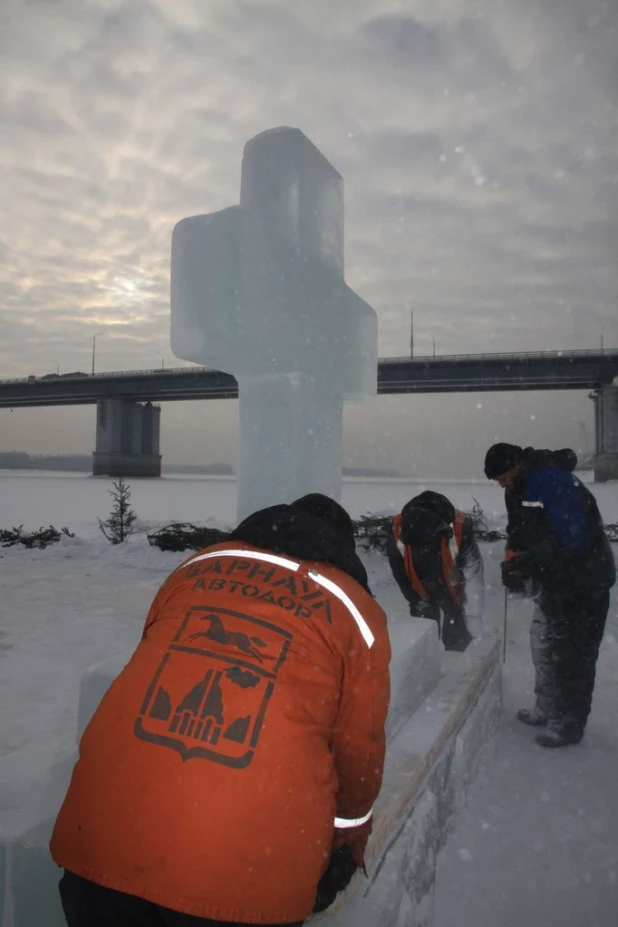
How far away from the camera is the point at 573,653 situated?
13.1 feet

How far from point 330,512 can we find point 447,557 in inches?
121

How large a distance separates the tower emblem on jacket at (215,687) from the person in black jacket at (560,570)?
290 centimetres

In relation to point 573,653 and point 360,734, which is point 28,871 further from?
point 573,653

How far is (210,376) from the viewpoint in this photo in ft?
116

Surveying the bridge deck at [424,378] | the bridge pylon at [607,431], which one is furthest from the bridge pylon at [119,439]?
the bridge pylon at [607,431]

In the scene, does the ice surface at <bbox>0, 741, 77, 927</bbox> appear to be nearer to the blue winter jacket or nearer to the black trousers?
the black trousers

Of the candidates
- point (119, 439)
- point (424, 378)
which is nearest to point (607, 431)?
point (424, 378)

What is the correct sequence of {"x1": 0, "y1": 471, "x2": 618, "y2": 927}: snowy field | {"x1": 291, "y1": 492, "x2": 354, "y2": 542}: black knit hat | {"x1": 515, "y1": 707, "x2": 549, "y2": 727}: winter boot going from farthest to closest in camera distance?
{"x1": 515, "y1": 707, "x2": 549, "y2": 727}: winter boot
{"x1": 0, "y1": 471, "x2": 618, "y2": 927}: snowy field
{"x1": 291, "y1": 492, "x2": 354, "y2": 542}: black knit hat

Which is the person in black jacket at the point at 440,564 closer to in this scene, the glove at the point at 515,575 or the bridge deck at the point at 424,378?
the glove at the point at 515,575

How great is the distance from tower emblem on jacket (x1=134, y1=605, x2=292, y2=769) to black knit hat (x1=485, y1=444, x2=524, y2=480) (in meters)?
2.90

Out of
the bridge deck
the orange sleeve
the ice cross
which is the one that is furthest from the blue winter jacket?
the bridge deck

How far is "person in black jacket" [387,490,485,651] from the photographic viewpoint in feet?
15.3

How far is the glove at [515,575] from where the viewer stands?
403 cm

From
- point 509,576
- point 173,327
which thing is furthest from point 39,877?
point 509,576
